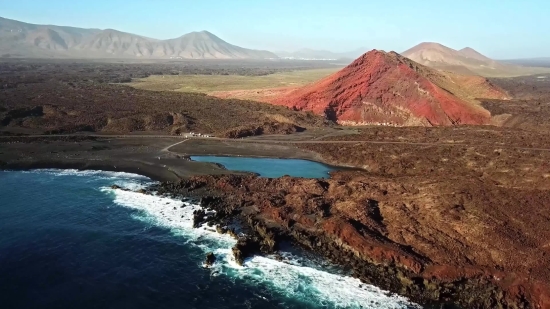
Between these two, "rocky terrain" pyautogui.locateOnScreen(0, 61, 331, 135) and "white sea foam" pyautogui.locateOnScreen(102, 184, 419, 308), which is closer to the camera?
"white sea foam" pyautogui.locateOnScreen(102, 184, 419, 308)

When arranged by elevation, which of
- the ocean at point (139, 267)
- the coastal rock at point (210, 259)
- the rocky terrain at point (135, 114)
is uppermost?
the rocky terrain at point (135, 114)

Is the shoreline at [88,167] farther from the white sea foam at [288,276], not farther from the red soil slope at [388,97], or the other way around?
the red soil slope at [388,97]

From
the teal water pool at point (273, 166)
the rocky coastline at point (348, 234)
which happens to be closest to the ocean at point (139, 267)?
the rocky coastline at point (348, 234)

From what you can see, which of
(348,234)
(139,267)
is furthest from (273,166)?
(139,267)

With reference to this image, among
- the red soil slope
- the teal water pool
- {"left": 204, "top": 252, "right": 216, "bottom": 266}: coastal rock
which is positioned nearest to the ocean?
{"left": 204, "top": 252, "right": 216, "bottom": 266}: coastal rock

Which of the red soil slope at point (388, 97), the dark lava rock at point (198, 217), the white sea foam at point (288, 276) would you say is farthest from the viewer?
the red soil slope at point (388, 97)

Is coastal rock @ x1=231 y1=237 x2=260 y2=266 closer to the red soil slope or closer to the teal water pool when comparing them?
the teal water pool
